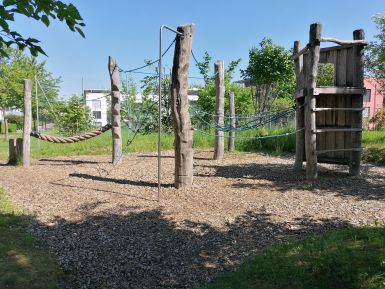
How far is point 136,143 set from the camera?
1242cm

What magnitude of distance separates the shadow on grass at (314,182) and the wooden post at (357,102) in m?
0.28

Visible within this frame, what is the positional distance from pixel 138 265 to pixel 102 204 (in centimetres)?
212

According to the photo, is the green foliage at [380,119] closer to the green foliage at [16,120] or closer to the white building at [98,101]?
the white building at [98,101]

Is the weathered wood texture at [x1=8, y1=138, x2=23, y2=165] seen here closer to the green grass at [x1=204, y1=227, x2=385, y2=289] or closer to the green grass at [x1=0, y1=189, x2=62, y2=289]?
the green grass at [x1=0, y1=189, x2=62, y2=289]

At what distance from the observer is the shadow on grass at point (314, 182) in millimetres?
5852

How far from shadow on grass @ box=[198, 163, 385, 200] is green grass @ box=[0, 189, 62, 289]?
→ 336cm

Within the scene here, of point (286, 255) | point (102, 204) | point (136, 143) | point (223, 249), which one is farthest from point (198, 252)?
point (136, 143)

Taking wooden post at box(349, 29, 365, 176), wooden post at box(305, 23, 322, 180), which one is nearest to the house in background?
wooden post at box(349, 29, 365, 176)

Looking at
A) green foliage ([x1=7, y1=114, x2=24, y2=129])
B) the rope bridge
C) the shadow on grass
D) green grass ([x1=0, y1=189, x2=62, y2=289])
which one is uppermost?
green foliage ([x1=7, y1=114, x2=24, y2=129])

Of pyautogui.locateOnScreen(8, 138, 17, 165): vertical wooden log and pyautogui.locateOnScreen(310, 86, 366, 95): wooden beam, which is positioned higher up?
pyautogui.locateOnScreen(310, 86, 366, 95): wooden beam

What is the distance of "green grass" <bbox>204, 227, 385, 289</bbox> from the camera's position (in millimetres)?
2816

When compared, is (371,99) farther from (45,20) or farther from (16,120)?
(45,20)

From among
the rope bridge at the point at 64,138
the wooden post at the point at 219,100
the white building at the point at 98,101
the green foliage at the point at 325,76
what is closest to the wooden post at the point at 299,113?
the wooden post at the point at 219,100

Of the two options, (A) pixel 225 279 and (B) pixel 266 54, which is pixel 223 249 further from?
(B) pixel 266 54
